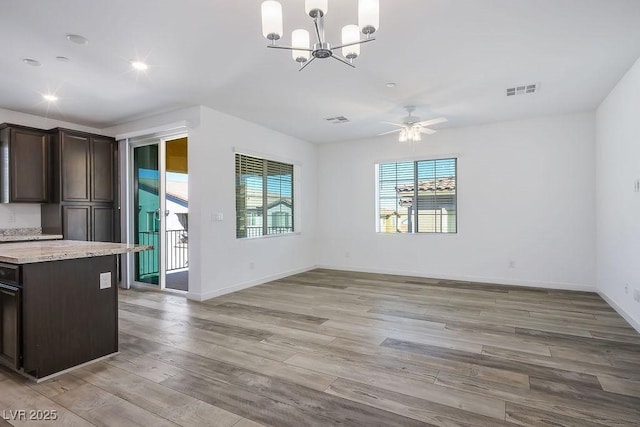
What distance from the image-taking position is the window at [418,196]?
20.4 ft

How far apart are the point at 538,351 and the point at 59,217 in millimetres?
6056

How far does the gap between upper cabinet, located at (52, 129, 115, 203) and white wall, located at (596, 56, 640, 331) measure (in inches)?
272

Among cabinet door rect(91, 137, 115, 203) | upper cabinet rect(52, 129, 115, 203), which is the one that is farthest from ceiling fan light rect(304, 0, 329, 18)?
cabinet door rect(91, 137, 115, 203)

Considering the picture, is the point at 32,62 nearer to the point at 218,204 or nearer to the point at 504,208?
the point at 218,204

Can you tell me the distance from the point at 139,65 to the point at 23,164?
2.75 metres

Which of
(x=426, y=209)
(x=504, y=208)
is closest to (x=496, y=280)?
(x=504, y=208)

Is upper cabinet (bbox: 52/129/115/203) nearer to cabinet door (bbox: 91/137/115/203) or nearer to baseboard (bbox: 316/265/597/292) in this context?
cabinet door (bbox: 91/137/115/203)

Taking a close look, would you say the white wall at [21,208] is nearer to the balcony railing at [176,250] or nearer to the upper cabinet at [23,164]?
the upper cabinet at [23,164]

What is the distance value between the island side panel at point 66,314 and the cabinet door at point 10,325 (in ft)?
0.23

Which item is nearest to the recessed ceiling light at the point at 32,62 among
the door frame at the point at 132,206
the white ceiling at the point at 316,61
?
the white ceiling at the point at 316,61

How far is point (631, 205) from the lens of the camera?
3.61 meters

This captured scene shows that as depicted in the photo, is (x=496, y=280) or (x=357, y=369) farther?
(x=496, y=280)

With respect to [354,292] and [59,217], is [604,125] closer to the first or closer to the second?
[354,292]

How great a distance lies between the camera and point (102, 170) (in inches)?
213
